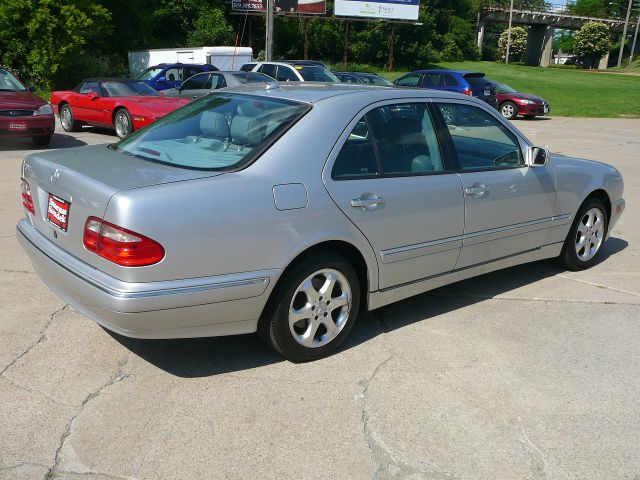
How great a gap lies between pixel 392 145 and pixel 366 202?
20.6 inches

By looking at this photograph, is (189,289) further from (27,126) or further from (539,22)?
(539,22)

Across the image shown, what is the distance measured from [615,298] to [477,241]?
1.50 meters

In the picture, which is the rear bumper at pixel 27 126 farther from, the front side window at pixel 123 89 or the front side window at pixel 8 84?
the front side window at pixel 123 89

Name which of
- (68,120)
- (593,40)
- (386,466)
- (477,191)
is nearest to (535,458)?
(386,466)

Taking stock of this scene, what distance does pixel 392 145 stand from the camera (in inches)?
166

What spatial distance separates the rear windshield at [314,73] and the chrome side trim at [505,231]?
47.4ft

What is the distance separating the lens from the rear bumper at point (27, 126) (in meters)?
11.6

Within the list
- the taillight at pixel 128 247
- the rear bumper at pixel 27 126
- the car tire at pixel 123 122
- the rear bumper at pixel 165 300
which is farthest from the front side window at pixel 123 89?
the taillight at pixel 128 247

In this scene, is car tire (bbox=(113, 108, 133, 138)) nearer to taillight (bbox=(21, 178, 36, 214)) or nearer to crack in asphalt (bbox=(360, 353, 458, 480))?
taillight (bbox=(21, 178, 36, 214))

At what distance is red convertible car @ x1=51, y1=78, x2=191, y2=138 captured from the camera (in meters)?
12.7

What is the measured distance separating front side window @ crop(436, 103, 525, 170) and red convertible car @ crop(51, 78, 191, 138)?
27.7 ft

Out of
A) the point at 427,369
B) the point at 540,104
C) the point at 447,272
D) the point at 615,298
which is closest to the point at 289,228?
the point at 427,369

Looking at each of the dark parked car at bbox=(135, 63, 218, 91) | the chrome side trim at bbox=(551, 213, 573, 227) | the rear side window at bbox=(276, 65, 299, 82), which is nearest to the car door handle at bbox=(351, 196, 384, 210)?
the chrome side trim at bbox=(551, 213, 573, 227)

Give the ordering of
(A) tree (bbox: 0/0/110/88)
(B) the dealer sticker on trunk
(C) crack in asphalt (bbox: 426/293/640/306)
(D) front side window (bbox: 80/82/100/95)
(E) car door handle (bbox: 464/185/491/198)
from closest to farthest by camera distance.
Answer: (B) the dealer sticker on trunk → (E) car door handle (bbox: 464/185/491/198) → (C) crack in asphalt (bbox: 426/293/640/306) → (D) front side window (bbox: 80/82/100/95) → (A) tree (bbox: 0/0/110/88)
